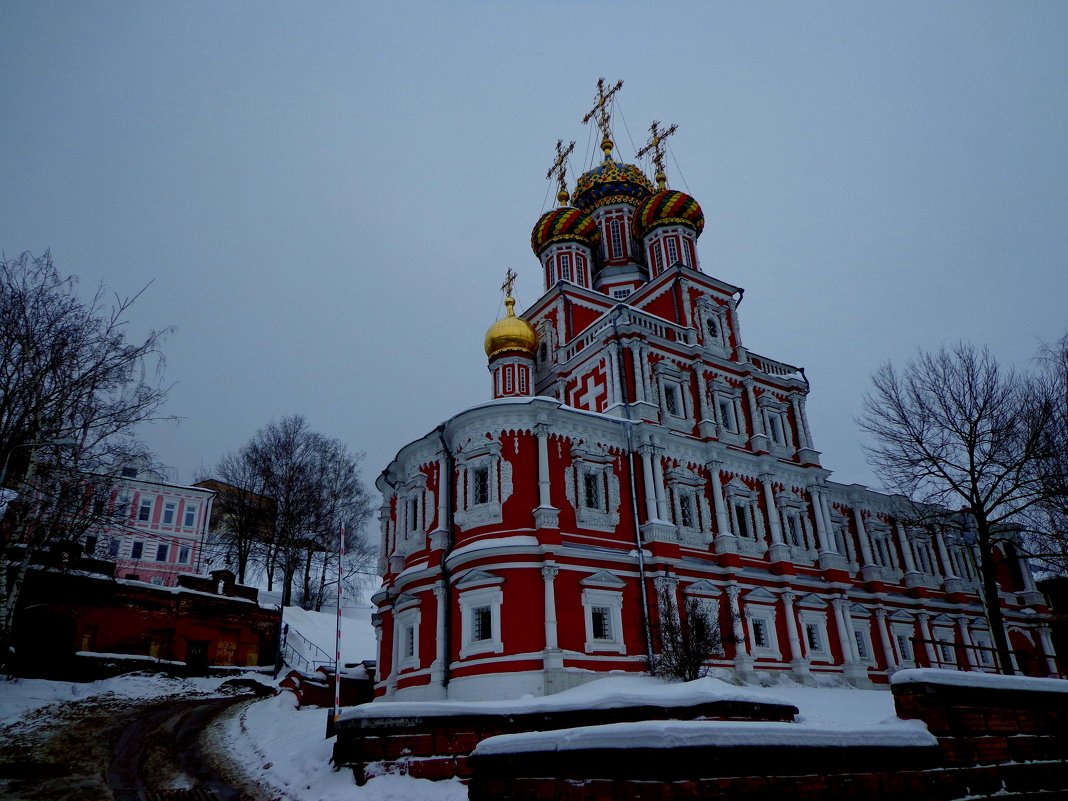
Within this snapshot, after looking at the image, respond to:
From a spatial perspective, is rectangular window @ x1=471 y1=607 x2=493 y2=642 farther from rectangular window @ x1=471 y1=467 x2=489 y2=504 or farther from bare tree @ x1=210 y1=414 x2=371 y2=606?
bare tree @ x1=210 y1=414 x2=371 y2=606

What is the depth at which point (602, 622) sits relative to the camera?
22125mm

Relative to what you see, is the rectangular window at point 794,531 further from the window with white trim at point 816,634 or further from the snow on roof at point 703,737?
the snow on roof at point 703,737

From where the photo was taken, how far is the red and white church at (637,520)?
850 inches

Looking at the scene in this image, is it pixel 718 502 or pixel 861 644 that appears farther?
pixel 861 644

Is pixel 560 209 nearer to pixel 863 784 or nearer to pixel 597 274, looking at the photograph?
pixel 597 274

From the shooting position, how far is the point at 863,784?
5836 millimetres

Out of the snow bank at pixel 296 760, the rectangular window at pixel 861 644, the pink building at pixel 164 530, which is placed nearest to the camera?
the snow bank at pixel 296 760

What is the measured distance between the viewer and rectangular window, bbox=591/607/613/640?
71.8 ft

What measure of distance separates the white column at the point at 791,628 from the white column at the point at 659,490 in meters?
5.86

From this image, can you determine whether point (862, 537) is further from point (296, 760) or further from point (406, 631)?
point (296, 760)

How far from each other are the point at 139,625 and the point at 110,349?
16.8 meters

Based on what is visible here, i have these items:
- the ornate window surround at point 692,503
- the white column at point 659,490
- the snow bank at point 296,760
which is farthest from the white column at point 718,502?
the snow bank at point 296,760

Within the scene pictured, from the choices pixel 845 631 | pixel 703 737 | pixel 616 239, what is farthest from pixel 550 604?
pixel 616 239

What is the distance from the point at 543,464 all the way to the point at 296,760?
1183 centimetres
